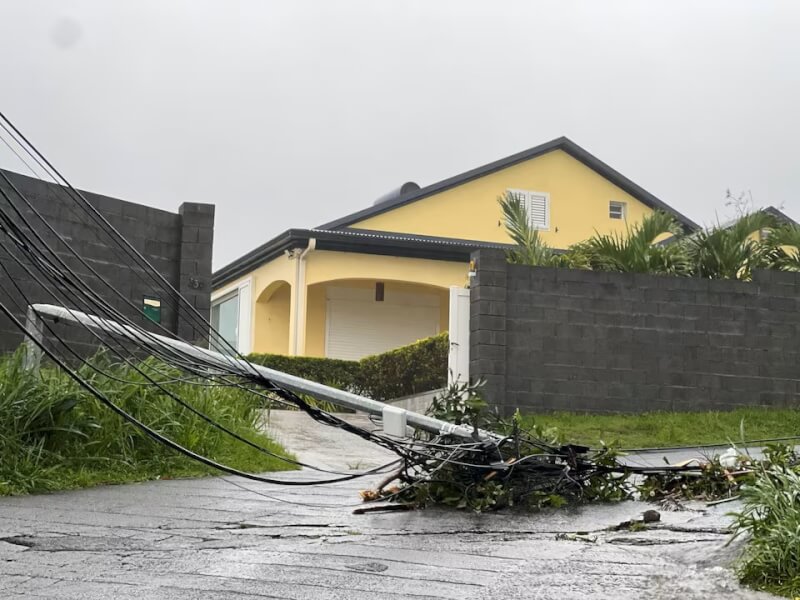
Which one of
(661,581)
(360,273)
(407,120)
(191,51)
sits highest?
(407,120)

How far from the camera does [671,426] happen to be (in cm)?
1245

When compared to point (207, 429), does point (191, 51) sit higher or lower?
higher

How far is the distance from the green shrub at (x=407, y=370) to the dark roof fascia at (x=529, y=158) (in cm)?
479

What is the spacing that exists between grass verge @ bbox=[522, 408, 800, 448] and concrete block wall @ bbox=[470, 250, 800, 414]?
328mm

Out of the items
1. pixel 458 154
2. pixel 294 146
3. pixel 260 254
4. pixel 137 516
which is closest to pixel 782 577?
pixel 137 516

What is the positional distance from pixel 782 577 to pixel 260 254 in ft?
60.2

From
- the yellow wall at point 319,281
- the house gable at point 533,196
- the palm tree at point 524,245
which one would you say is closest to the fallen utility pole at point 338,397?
the palm tree at point 524,245

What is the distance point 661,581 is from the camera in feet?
14.0

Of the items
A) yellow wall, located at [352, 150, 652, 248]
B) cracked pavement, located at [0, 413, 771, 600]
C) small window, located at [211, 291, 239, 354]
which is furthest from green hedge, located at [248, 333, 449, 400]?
cracked pavement, located at [0, 413, 771, 600]

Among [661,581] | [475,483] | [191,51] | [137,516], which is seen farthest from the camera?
[191,51]

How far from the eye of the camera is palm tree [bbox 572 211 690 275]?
1458 cm

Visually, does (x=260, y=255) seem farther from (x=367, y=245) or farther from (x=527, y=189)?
(x=527, y=189)

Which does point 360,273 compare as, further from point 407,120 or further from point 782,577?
point 782,577

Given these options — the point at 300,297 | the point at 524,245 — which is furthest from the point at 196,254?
the point at 300,297
